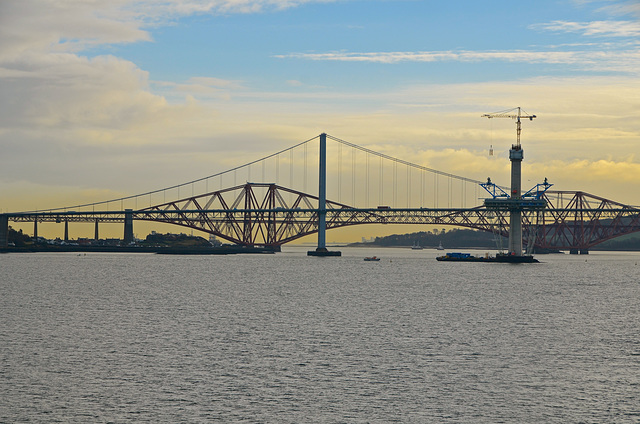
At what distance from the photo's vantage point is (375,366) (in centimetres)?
3488

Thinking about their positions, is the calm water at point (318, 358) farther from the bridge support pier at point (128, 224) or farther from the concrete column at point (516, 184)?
the bridge support pier at point (128, 224)

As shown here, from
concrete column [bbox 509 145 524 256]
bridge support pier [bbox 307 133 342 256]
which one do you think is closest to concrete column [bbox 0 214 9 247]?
bridge support pier [bbox 307 133 342 256]

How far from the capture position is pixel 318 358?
36562 millimetres

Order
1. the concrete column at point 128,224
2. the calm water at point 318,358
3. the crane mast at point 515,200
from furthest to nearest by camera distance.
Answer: the concrete column at point 128,224, the crane mast at point 515,200, the calm water at point 318,358

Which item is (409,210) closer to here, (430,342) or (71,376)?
(430,342)

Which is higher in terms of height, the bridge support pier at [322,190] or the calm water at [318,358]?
the bridge support pier at [322,190]

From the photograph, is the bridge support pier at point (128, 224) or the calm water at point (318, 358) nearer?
the calm water at point (318, 358)

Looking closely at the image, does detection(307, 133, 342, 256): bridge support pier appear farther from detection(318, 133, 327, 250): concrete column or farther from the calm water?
the calm water

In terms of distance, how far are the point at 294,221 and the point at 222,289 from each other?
107172 mm

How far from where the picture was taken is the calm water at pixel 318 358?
27453 mm

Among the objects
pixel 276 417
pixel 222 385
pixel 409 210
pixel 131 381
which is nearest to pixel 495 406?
pixel 276 417

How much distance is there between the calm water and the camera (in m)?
27.5

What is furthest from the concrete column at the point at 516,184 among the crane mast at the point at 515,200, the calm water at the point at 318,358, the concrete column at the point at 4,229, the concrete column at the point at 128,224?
the concrete column at the point at 4,229

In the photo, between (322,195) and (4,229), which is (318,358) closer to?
(322,195)
